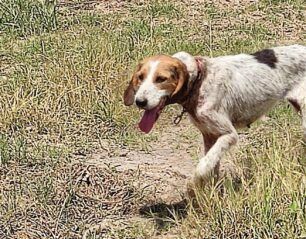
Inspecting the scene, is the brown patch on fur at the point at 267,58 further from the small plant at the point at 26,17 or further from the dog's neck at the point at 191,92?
the small plant at the point at 26,17

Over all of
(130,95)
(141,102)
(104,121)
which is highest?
(141,102)

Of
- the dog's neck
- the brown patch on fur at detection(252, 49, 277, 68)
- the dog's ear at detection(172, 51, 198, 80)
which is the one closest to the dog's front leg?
the dog's neck

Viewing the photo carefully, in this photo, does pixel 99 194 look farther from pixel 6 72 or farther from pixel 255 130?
pixel 6 72

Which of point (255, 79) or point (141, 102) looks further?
point (255, 79)

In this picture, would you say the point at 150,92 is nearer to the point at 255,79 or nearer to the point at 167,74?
the point at 167,74

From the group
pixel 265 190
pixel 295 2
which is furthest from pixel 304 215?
pixel 295 2

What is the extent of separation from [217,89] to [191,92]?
0.23 metres

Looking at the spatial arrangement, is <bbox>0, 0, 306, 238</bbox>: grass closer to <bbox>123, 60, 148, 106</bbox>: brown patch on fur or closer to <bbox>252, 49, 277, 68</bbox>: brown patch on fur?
<bbox>252, 49, 277, 68</bbox>: brown patch on fur

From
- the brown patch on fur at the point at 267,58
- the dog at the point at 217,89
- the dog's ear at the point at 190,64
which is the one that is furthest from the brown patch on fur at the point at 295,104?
the dog's ear at the point at 190,64

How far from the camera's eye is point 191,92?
5.11 m

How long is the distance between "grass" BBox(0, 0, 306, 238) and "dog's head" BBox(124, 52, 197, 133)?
61cm

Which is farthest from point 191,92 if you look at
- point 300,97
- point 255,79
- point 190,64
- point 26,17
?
point 26,17

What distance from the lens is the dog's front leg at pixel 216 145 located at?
5.01 metres

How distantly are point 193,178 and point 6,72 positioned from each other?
3203 mm
